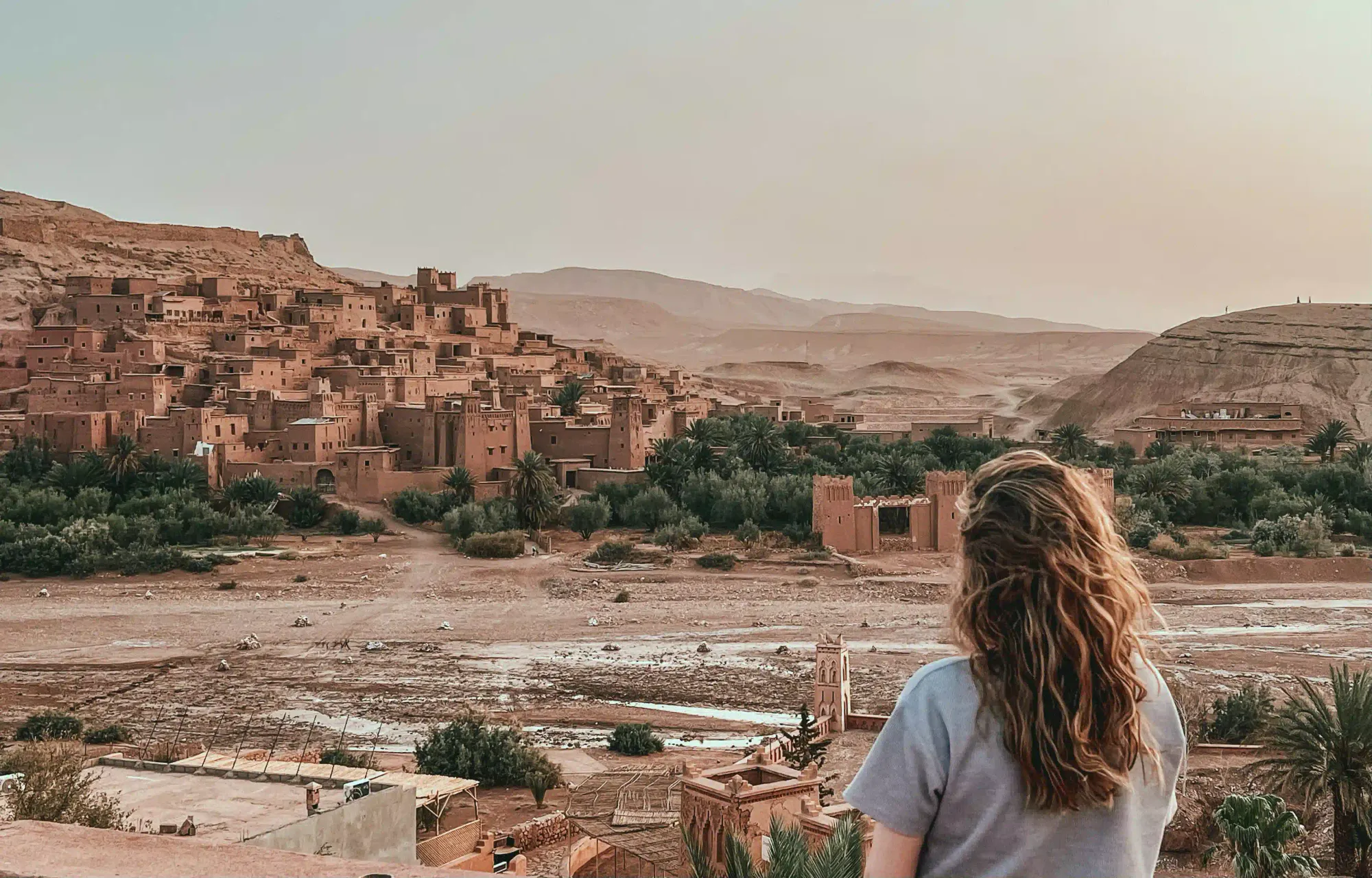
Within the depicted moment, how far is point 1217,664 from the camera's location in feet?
55.5

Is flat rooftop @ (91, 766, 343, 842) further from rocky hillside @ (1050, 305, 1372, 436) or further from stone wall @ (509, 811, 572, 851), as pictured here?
rocky hillside @ (1050, 305, 1372, 436)

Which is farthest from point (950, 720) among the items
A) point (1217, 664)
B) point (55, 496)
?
point (55, 496)

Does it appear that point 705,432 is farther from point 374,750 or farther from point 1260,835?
point 1260,835

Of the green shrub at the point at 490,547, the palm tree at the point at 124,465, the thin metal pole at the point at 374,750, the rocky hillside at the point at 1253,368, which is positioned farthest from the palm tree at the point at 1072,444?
the thin metal pole at the point at 374,750

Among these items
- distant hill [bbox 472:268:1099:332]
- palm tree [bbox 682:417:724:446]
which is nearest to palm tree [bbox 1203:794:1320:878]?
palm tree [bbox 682:417:724:446]

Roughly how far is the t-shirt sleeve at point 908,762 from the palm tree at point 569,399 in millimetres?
30614

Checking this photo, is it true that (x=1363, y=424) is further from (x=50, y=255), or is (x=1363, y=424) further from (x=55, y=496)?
(x=50, y=255)

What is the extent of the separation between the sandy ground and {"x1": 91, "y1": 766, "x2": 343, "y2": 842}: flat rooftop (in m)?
2.58

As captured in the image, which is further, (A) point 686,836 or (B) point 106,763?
(B) point 106,763

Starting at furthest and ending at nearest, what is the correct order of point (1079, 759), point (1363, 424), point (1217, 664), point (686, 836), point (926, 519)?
point (1363, 424), point (926, 519), point (1217, 664), point (686, 836), point (1079, 759)

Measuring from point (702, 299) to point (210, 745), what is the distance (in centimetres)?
16307

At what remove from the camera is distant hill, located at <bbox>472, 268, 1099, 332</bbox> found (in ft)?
557

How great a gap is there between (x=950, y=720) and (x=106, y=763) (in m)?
9.94

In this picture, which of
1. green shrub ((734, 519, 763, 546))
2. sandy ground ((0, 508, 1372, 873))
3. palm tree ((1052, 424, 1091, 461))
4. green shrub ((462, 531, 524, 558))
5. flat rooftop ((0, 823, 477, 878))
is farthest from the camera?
palm tree ((1052, 424, 1091, 461))
